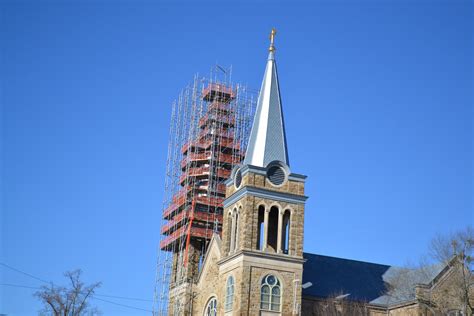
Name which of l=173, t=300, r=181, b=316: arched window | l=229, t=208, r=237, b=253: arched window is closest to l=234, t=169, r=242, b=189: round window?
l=229, t=208, r=237, b=253: arched window

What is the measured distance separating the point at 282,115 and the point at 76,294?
24493 millimetres

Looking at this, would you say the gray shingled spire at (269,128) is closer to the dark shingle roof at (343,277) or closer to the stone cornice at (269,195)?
the stone cornice at (269,195)

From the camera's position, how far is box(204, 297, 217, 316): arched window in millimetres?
57041

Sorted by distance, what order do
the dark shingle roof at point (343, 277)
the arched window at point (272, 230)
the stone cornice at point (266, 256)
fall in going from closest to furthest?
the stone cornice at point (266, 256) → the arched window at point (272, 230) → the dark shingle roof at point (343, 277)

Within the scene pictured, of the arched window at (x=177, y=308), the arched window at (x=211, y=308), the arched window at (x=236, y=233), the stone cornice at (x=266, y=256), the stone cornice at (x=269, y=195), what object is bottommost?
the arched window at (x=211, y=308)

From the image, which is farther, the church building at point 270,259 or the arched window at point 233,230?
the arched window at point 233,230

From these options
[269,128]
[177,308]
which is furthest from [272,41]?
[177,308]

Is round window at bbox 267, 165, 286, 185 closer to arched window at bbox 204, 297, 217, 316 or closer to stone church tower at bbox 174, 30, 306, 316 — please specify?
stone church tower at bbox 174, 30, 306, 316

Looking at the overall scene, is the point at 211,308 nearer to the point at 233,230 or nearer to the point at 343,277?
the point at 233,230

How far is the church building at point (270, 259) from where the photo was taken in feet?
170

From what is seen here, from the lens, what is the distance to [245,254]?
169 ft

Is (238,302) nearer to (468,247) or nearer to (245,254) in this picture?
(245,254)

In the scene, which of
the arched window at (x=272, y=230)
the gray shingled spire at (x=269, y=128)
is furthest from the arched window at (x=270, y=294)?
the gray shingled spire at (x=269, y=128)

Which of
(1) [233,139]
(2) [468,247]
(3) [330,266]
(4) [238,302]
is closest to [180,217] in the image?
(1) [233,139]
